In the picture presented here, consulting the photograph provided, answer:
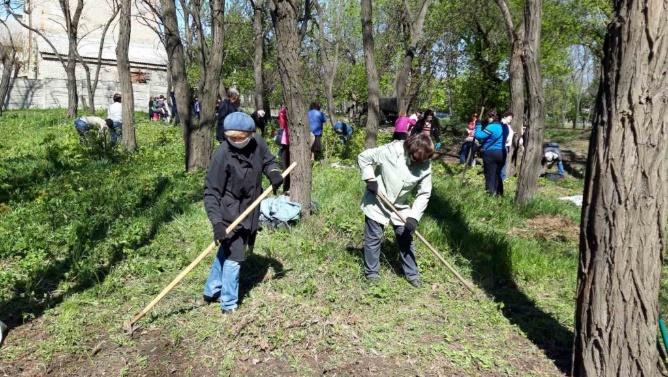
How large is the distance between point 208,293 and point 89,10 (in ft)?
150

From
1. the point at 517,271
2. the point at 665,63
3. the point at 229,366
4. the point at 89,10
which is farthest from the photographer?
the point at 89,10

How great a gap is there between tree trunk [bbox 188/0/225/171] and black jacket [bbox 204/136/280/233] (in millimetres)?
5192

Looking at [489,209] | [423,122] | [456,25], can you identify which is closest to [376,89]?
[423,122]

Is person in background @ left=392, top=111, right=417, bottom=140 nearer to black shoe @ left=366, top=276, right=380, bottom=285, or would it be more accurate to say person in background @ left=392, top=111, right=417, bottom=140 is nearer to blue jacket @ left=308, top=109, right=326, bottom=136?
blue jacket @ left=308, top=109, right=326, bottom=136

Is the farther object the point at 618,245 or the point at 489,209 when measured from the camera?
the point at 489,209

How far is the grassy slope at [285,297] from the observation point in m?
3.52

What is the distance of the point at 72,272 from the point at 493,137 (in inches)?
251

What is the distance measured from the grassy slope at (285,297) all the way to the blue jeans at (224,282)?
12 centimetres

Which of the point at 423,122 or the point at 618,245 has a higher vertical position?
the point at 423,122

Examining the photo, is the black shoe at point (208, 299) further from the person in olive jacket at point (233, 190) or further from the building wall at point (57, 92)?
the building wall at point (57, 92)

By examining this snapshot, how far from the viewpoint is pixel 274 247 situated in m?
5.21

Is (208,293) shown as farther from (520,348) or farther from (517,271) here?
(517,271)

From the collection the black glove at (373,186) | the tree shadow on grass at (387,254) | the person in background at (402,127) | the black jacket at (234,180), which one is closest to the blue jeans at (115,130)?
the person in background at (402,127)

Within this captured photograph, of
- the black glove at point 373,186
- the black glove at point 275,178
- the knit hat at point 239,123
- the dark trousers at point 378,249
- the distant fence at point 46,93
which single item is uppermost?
the distant fence at point 46,93
